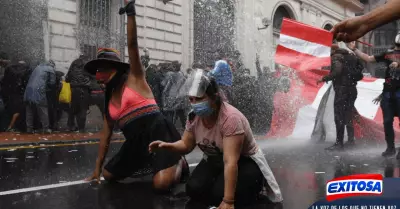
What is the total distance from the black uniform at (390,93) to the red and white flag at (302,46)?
1.50m

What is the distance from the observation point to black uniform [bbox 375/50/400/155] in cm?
702

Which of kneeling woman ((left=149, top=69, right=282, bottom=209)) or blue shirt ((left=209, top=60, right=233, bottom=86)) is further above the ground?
blue shirt ((left=209, top=60, right=233, bottom=86))

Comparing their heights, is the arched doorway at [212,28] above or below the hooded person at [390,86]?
above

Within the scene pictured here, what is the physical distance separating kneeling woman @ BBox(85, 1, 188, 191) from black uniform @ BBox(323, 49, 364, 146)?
4.48 metres

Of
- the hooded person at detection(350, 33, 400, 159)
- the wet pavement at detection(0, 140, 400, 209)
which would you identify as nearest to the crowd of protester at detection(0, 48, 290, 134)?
the wet pavement at detection(0, 140, 400, 209)

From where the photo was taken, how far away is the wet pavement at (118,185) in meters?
3.96

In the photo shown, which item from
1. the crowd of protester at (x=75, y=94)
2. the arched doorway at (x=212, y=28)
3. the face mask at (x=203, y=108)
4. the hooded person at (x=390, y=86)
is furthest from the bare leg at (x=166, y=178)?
the arched doorway at (x=212, y=28)

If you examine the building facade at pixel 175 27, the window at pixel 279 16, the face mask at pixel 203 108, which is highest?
the window at pixel 279 16

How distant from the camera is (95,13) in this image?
15.7 meters

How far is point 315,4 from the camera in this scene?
31.6 m

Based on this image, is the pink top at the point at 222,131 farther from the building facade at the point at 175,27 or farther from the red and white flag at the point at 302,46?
the building facade at the point at 175,27

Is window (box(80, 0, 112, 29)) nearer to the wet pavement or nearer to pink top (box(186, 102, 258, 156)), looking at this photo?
the wet pavement

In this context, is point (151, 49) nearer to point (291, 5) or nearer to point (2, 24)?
point (2, 24)

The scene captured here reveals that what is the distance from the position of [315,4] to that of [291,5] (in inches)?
166
